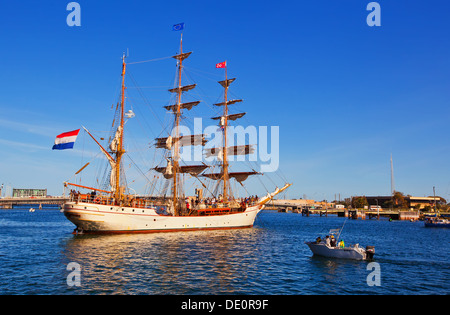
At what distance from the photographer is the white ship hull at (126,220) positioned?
137ft

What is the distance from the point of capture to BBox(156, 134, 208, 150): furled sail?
6000 centimetres

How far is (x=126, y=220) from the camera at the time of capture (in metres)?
44.9

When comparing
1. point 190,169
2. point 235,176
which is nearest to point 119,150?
point 190,169

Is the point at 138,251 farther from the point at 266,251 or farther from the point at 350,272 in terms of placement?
the point at 350,272

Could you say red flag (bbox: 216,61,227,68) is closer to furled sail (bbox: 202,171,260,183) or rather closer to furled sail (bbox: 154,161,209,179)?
furled sail (bbox: 154,161,209,179)

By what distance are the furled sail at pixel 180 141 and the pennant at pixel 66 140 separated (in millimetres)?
20462

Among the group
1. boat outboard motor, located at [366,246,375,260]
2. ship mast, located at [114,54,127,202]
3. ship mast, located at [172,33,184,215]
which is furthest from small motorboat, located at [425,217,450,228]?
ship mast, located at [114,54,127,202]

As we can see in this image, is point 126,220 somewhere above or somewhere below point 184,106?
below

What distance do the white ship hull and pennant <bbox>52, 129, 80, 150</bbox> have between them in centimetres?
800

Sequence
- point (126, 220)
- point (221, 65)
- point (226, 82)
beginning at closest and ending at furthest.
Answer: point (126, 220) < point (221, 65) < point (226, 82)

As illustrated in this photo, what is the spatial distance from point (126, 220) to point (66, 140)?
47.2ft

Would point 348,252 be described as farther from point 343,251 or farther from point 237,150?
point 237,150
